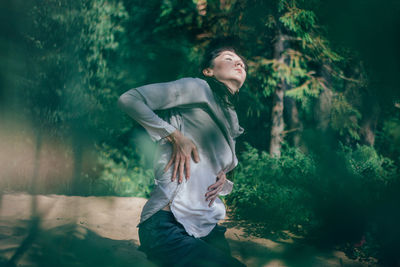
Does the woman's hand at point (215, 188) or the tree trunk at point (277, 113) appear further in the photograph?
the tree trunk at point (277, 113)

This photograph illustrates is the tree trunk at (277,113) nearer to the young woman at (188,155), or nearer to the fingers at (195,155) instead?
the young woman at (188,155)

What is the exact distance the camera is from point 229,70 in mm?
1807

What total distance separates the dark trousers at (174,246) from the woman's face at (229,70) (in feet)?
2.59

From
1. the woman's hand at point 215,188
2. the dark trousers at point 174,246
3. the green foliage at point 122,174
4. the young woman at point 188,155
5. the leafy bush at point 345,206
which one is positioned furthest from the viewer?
the green foliage at point 122,174

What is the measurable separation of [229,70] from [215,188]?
0.66 m

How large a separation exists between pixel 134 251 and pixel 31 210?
237cm

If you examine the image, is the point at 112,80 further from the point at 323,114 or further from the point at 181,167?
the point at 323,114

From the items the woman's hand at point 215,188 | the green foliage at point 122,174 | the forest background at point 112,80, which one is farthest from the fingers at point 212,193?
the green foliage at point 122,174

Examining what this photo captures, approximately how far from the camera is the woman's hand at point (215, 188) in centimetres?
170

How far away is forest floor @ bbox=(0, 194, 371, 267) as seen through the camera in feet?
2.66

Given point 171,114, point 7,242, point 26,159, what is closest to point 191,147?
point 171,114

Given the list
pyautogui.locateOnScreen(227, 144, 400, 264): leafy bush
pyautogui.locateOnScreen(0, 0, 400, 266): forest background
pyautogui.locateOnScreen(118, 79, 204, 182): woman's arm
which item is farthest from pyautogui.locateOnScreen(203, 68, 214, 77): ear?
pyautogui.locateOnScreen(0, 0, 400, 266): forest background

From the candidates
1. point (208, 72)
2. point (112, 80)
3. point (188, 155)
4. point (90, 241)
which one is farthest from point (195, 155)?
point (112, 80)

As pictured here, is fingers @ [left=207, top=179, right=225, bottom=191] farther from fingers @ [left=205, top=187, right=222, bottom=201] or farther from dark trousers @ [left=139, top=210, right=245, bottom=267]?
dark trousers @ [left=139, top=210, right=245, bottom=267]
